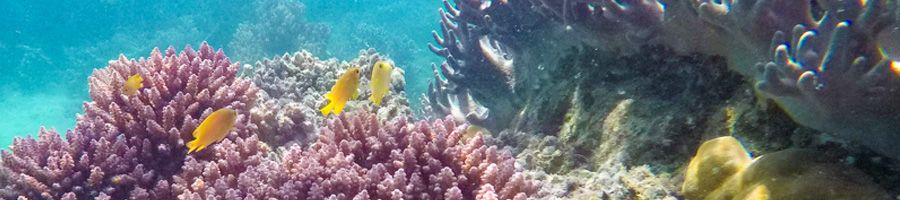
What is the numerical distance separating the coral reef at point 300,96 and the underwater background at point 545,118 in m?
0.02

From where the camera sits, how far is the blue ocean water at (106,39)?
1878 centimetres

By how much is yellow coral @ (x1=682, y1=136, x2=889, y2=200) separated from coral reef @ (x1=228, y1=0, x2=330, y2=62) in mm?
15862

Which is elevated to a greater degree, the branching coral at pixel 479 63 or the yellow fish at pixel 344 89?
the branching coral at pixel 479 63

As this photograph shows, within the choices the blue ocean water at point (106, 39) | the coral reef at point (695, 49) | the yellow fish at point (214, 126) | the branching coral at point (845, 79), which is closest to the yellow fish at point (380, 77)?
the yellow fish at point (214, 126)

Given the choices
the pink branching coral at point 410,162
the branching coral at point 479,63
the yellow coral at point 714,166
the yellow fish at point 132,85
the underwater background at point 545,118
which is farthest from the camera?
the branching coral at point 479,63

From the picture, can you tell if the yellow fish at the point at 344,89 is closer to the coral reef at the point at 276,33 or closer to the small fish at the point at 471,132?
the small fish at the point at 471,132

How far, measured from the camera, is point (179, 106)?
4.12 m

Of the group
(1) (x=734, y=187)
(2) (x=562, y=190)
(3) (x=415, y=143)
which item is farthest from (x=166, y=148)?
(1) (x=734, y=187)

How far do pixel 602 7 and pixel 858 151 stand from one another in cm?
178

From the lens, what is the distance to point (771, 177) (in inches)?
83.5

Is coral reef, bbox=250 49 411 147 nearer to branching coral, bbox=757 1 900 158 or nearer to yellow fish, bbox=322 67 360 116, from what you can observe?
yellow fish, bbox=322 67 360 116

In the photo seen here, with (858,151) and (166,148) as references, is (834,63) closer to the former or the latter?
(858,151)

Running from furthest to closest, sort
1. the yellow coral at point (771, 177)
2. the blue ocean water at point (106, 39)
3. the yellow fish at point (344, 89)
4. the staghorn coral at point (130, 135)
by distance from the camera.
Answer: the blue ocean water at point (106, 39) → the staghorn coral at point (130, 135) → the yellow fish at point (344, 89) → the yellow coral at point (771, 177)

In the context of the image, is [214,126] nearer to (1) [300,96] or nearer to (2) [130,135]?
(2) [130,135]
